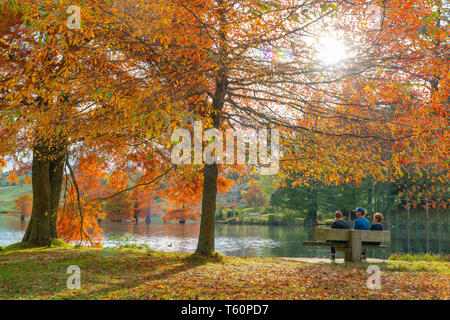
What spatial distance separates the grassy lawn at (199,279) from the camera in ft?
21.7

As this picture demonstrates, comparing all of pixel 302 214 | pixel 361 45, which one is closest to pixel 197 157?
pixel 361 45

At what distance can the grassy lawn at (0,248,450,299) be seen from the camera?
663 centimetres

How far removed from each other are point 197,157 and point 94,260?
396cm

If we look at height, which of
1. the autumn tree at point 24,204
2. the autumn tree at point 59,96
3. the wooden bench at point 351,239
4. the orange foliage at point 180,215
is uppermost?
the autumn tree at point 59,96

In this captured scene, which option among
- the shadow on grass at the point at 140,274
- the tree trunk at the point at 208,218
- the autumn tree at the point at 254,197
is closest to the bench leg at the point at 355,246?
the shadow on grass at the point at 140,274

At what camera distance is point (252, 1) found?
22.8ft

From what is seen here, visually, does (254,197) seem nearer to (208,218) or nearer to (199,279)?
(208,218)

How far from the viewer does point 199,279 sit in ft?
26.2

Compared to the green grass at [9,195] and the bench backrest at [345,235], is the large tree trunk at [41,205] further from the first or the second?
the green grass at [9,195]

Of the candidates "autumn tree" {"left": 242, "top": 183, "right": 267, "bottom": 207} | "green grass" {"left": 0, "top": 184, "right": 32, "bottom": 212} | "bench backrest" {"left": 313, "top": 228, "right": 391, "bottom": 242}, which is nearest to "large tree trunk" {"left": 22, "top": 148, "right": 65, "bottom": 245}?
"bench backrest" {"left": 313, "top": 228, "right": 391, "bottom": 242}

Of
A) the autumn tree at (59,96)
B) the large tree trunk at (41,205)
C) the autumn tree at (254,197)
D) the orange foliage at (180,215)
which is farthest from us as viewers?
the autumn tree at (254,197)

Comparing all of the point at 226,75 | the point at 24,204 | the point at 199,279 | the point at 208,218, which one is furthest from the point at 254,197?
the point at 199,279
